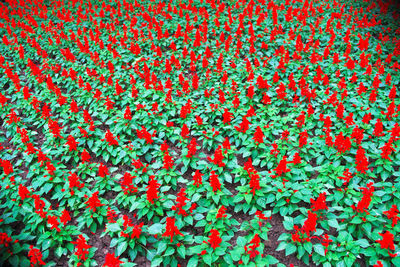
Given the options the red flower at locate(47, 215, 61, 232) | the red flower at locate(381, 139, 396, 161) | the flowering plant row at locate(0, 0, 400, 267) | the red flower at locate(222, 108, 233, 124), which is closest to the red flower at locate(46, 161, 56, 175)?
the flowering plant row at locate(0, 0, 400, 267)

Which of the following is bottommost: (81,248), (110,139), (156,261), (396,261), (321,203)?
(156,261)

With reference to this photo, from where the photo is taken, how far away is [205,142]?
5141mm

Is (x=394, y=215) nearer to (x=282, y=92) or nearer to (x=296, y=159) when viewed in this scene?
(x=296, y=159)

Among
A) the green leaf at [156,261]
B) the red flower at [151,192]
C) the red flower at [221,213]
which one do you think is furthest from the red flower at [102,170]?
the red flower at [221,213]

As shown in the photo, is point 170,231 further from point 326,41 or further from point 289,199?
point 326,41

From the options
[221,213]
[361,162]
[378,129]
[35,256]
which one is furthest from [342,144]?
[35,256]

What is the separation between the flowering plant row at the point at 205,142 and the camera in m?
3.60

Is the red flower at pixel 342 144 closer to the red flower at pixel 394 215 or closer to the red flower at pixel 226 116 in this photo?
the red flower at pixel 394 215

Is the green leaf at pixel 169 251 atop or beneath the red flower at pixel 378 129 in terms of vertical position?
beneath

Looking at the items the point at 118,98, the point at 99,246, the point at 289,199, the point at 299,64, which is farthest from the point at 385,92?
the point at 99,246

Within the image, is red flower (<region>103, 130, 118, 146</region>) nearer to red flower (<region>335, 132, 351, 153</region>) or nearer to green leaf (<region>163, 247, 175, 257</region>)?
green leaf (<region>163, 247, 175, 257</region>)

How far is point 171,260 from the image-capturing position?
3.50 meters

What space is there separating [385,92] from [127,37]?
7342 millimetres

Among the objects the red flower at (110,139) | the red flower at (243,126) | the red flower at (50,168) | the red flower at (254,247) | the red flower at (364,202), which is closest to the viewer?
the red flower at (254,247)
